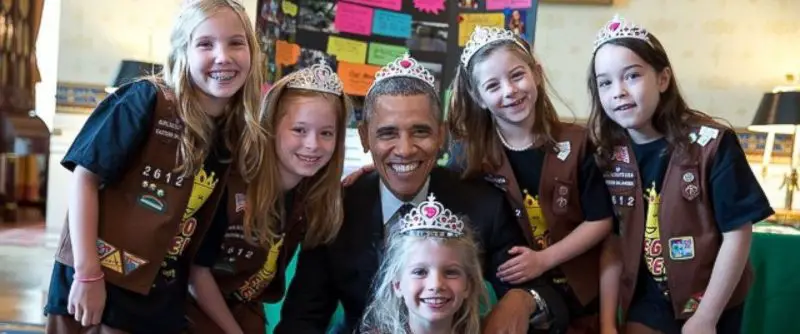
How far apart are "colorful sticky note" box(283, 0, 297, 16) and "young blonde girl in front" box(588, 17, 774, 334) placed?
1.39m

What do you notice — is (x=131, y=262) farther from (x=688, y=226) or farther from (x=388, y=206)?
(x=688, y=226)

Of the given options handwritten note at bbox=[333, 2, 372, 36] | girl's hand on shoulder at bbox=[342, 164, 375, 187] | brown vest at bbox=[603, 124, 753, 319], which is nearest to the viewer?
brown vest at bbox=[603, 124, 753, 319]

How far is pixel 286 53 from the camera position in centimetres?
301

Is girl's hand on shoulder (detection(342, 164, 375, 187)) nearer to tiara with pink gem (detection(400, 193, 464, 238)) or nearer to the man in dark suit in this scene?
the man in dark suit

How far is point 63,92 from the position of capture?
5582mm

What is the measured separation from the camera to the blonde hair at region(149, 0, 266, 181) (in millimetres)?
1792

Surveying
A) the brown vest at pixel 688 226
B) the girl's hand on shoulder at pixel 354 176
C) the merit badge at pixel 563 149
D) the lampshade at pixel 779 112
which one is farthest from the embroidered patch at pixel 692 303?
the lampshade at pixel 779 112

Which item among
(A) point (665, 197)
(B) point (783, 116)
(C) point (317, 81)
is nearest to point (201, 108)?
(C) point (317, 81)

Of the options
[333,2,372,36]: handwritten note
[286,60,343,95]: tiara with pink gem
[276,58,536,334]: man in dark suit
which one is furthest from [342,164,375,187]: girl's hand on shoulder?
[333,2,372,36]: handwritten note

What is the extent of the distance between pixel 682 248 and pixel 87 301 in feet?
4.70

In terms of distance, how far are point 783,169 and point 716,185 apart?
350cm

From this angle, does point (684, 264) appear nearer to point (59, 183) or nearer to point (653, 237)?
point (653, 237)

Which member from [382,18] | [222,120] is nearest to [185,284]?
[222,120]

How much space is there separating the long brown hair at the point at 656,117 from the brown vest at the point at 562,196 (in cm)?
6
